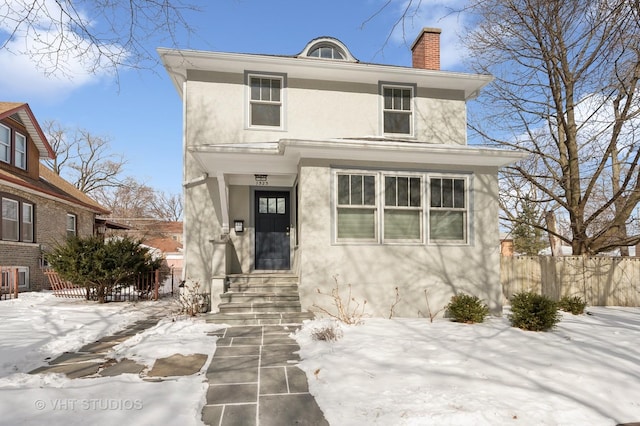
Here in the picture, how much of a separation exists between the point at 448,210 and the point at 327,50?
599cm

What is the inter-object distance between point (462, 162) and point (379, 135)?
272 centimetres

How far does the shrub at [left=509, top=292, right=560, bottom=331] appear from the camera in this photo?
622 cm

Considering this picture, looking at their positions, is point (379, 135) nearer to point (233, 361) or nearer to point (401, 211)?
point (401, 211)

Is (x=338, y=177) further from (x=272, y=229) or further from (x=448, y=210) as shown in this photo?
(x=272, y=229)

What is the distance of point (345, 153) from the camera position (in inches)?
283

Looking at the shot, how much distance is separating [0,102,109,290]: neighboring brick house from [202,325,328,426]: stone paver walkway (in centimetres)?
931

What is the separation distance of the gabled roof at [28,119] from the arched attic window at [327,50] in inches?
413

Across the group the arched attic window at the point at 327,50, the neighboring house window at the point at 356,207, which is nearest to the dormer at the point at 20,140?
the arched attic window at the point at 327,50

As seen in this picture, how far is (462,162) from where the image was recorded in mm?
7707

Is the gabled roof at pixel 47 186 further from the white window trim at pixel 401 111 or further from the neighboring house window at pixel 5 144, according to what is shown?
the white window trim at pixel 401 111

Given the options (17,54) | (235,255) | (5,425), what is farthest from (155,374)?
(235,255)

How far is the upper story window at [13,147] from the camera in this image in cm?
1234

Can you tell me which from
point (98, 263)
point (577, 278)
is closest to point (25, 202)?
point (98, 263)

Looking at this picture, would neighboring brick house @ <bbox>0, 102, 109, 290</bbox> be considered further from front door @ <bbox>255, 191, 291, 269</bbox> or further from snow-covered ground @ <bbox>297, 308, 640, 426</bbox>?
snow-covered ground @ <bbox>297, 308, 640, 426</bbox>
